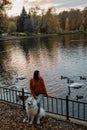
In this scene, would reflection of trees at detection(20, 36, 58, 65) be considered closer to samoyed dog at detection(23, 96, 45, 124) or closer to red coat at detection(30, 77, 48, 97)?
red coat at detection(30, 77, 48, 97)

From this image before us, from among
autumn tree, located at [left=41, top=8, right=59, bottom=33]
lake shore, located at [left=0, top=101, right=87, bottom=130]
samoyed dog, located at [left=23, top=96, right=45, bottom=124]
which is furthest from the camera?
autumn tree, located at [left=41, top=8, right=59, bottom=33]

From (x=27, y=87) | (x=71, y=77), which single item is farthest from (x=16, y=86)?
(x=71, y=77)

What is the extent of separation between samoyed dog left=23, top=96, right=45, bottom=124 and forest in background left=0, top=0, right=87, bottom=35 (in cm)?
6057

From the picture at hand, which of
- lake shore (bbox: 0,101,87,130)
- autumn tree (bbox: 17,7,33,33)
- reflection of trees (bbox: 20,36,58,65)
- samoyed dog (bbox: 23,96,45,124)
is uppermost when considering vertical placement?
autumn tree (bbox: 17,7,33,33)

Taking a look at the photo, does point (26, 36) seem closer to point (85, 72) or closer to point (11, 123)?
point (85, 72)

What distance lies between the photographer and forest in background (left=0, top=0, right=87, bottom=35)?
→ 300 ft

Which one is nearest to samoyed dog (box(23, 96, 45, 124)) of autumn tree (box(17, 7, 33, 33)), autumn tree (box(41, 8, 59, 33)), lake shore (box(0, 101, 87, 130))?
lake shore (box(0, 101, 87, 130))

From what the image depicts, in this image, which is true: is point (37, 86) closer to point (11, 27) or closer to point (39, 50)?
point (39, 50)

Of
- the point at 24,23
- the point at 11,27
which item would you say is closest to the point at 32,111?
the point at 24,23

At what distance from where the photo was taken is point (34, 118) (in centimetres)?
984

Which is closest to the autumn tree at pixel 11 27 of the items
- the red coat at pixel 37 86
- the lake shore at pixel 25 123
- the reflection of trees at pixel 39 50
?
the reflection of trees at pixel 39 50

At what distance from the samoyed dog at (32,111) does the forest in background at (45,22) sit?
199ft

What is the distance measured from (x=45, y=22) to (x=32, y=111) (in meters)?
94.6

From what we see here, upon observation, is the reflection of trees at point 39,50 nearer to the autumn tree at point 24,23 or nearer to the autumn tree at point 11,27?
the autumn tree at point 24,23
